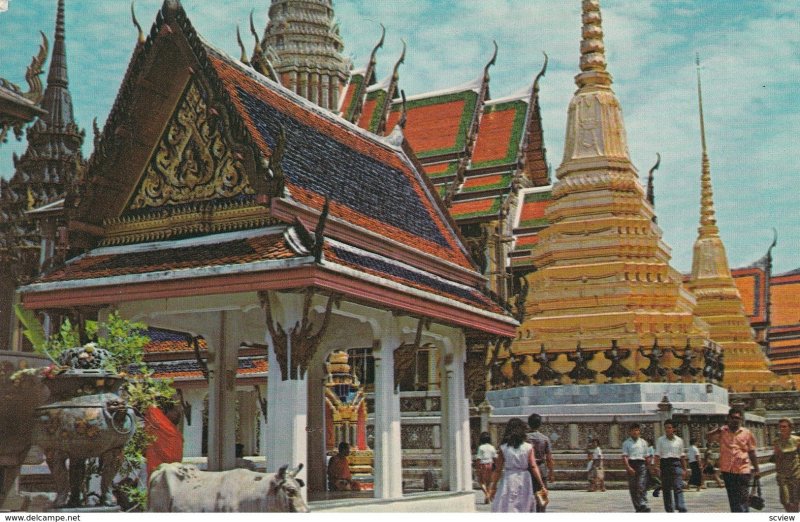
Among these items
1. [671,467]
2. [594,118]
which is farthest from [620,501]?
[594,118]

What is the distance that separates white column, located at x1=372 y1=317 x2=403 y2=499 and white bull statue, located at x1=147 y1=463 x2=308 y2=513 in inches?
82.1

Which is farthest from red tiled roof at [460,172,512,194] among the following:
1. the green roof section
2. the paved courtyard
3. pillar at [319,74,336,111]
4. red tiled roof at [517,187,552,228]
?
the paved courtyard

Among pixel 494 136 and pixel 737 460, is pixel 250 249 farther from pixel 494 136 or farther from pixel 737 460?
pixel 494 136

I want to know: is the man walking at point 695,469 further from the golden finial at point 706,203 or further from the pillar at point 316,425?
the golden finial at point 706,203

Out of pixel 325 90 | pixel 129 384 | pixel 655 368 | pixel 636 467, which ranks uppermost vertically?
pixel 325 90

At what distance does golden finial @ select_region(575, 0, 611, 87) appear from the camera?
24.6m

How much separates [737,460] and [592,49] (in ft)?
54.5

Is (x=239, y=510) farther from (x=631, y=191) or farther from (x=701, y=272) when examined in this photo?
(x=701, y=272)

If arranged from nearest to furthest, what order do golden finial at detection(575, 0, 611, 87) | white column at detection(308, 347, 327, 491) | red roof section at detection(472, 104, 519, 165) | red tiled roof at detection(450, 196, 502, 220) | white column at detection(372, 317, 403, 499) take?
white column at detection(372, 317, 403, 499) < white column at detection(308, 347, 327, 491) < golden finial at detection(575, 0, 611, 87) < red tiled roof at detection(450, 196, 502, 220) < red roof section at detection(472, 104, 519, 165)

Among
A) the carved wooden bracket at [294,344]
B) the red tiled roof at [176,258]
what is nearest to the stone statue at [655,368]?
the carved wooden bracket at [294,344]

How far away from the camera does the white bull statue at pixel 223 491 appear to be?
8047 millimetres

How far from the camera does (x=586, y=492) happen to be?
52.9 feet

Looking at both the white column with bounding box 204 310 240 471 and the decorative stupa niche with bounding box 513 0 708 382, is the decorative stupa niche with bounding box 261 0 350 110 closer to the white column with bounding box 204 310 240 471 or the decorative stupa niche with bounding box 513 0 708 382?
the decorative stupa niche with bounding box 513 0 708 382

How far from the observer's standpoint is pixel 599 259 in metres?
22.7
